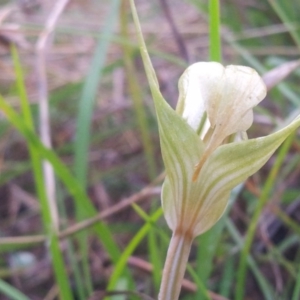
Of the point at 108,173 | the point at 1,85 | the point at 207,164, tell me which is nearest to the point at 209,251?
the point at 207,164

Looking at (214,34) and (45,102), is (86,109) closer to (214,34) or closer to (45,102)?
(45,102)

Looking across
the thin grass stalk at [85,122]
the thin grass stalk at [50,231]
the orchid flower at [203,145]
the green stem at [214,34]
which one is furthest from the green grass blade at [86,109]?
the orchid flower at [203,145]

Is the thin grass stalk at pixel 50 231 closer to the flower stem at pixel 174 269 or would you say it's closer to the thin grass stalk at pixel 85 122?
the thin grass stalk at pixel 85 122

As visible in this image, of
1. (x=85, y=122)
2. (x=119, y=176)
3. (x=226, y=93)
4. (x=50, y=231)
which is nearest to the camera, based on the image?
(x=226, y=93)

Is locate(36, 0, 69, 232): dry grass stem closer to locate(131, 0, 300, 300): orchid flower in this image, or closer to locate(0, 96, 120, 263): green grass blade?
locate(0, 96, 120, 263): green grass blade

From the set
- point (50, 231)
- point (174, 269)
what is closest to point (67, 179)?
point (50, 231)
